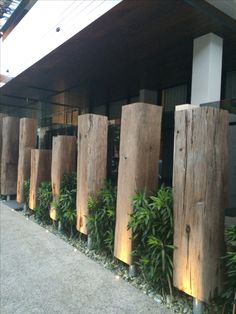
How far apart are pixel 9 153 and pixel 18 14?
6233mm

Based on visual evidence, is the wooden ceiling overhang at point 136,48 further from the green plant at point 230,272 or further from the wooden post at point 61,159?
the green plant at point 230,272

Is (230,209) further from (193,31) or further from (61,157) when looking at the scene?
(61,157)

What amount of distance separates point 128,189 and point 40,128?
5.62 m

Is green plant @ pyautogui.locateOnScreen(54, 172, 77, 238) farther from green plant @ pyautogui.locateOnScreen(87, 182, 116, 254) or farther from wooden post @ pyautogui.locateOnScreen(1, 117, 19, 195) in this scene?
wooden post @ pyautogui.locateOnScreen(1, 117, 19, 195)

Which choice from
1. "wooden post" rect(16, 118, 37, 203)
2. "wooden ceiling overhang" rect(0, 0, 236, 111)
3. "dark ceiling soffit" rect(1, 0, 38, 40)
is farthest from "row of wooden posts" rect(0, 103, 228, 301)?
"dark ceiling soffit" rect(1, 0, 38, 40)

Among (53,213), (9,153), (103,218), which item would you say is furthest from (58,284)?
(9,153)

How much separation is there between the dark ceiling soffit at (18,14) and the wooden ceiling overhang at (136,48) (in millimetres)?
3645

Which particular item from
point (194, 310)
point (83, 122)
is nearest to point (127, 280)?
point (194, 310)

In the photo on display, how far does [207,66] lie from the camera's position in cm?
446

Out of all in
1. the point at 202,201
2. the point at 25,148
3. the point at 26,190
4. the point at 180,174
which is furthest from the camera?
the point at 25,148

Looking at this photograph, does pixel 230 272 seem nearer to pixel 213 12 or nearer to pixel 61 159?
pixel 213 12

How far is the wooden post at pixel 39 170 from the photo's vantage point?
5996mm

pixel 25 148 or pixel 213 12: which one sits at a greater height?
pixel 213 12

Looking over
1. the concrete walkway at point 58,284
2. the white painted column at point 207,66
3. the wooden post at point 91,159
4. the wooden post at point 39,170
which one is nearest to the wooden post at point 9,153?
the wooden post at point 39,170
